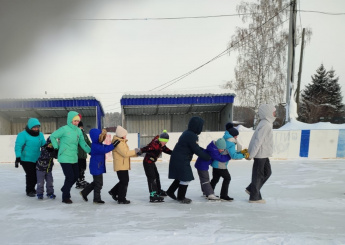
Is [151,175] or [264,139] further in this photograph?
[151,175]

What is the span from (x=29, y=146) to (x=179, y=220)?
2.65 m

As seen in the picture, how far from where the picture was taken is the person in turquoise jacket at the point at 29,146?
411cm

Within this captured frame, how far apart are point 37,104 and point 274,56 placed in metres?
14.2

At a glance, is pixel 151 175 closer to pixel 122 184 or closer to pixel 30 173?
pixel 122 184

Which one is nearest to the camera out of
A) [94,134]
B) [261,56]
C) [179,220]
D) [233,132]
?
[179,220]

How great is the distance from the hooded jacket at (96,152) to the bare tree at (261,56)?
15133 mm

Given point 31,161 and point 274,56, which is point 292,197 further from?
point 274,56

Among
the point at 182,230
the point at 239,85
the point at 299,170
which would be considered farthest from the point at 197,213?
the point at 239,85

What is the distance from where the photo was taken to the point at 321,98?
31453 mm

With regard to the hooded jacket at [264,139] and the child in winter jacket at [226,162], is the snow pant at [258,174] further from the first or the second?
the child in winter jacket at [226,162]

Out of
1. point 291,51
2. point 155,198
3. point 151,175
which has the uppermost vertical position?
point 291,51

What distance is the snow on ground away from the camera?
246cm

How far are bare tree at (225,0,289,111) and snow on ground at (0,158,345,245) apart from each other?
44.3 feet

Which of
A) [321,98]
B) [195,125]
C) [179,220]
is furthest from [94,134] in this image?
[321,98]
